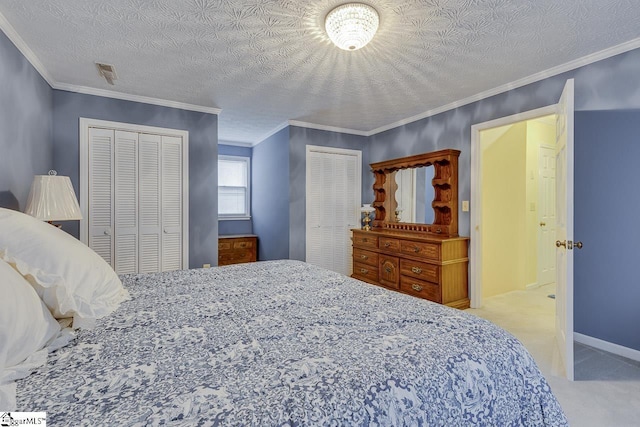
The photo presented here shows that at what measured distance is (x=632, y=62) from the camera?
93.6 inches

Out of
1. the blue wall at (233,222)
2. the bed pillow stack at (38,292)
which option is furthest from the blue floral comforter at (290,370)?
the blue wall at (233,222)

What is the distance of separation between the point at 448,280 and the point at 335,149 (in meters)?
2.57

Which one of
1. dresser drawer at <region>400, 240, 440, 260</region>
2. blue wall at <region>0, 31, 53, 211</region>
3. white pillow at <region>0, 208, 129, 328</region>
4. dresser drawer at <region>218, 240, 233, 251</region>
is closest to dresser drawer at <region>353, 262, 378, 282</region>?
dresser drawer at <region>400, 240, 440, 260</region>

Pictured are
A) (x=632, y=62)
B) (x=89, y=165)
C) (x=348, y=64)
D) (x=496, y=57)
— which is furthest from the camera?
(x=89, y=165)

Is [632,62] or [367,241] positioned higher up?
[632,62]

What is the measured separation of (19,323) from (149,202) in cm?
303

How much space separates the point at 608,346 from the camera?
8.26 ft

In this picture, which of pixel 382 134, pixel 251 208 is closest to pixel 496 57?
pixel 382 134

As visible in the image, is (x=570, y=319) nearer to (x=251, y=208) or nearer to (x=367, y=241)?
(x=367, y=241)

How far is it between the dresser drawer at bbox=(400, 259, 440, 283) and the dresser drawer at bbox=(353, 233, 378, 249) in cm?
55

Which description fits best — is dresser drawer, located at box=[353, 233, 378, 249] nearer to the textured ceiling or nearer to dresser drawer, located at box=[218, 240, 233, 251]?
the textured ceiling

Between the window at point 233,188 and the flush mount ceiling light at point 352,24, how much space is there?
4251mm

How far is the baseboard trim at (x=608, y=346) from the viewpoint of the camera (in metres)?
2.37

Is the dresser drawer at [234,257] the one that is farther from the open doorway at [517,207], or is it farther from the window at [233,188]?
the open doorway at [517,207]
